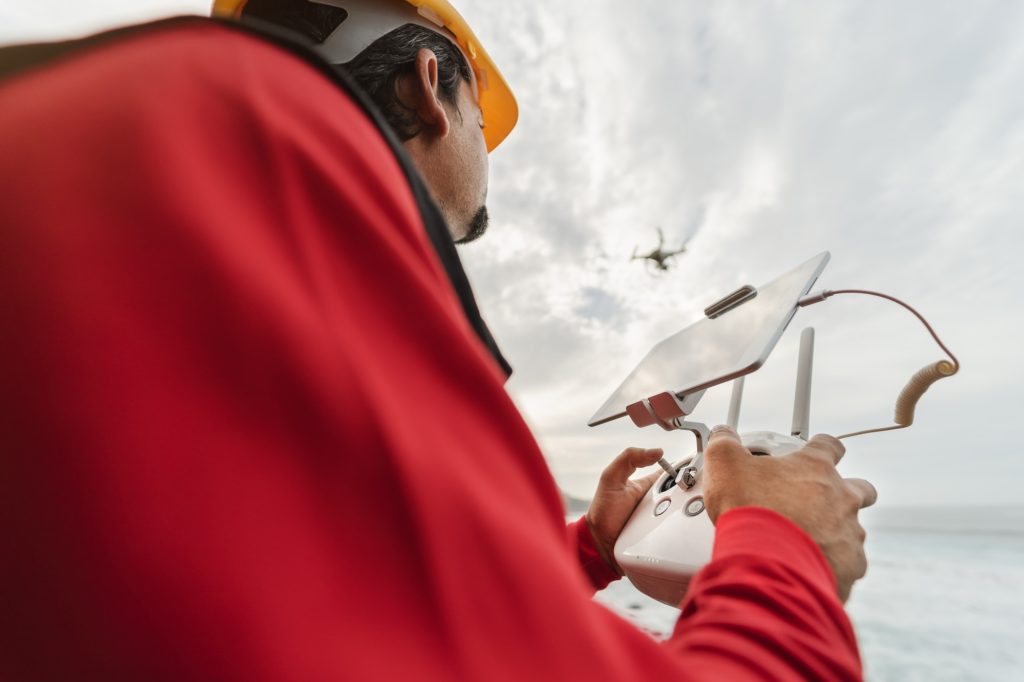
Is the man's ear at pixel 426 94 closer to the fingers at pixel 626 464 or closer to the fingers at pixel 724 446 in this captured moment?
the fingers at pixel 724 446

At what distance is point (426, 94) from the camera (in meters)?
0.74

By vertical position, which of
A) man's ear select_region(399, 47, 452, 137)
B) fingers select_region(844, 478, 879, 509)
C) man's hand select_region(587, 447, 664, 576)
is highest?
man's ear select_region(399, 47, 452, 137)

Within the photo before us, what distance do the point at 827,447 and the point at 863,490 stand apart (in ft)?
0.23

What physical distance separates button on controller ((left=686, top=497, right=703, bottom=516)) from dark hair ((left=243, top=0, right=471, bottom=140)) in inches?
29.3

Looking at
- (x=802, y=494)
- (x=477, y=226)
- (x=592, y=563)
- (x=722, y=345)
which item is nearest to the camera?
(x=802, y=494)

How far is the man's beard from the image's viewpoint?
3.23ft

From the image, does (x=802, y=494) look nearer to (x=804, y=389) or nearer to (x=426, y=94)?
(x=804, y=389)

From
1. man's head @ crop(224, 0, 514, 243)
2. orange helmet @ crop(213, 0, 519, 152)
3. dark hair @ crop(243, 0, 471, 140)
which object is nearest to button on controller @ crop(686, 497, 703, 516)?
man's head @ crop(224, 0, 514, 243)

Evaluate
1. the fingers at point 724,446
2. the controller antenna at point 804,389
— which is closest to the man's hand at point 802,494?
the fingers at point 724,446

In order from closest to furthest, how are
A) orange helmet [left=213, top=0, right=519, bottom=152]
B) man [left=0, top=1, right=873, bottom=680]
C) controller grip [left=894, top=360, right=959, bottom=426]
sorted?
man [left=0, top=1, right=873, bottom=680] → orange helmet [left=213, top=0, right=519, bottom=152] → controller grip [left=894, top=360, right=959, bottom=426]

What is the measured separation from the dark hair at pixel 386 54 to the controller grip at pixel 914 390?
1.13 m

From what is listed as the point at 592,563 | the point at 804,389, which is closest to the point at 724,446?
the point at 804,389

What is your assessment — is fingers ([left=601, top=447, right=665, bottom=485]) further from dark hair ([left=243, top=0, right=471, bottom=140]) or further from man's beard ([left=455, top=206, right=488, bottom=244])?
dark hair ([left=243, top=0, right=471, bottom=140])

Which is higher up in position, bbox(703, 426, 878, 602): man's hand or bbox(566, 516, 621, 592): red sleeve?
bbox(703, 426, 878, 602): man's hand
